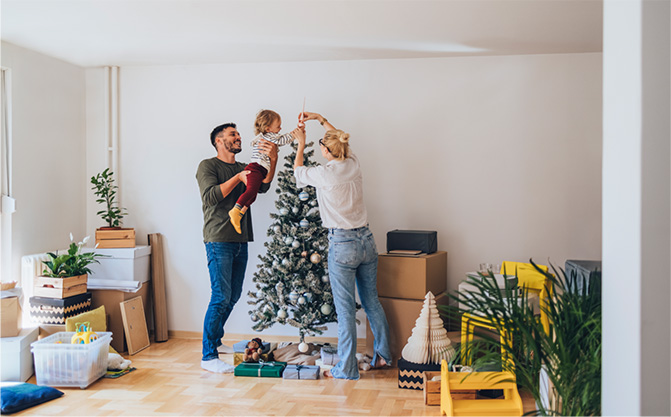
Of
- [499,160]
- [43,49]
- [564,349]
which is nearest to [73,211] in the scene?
[43,49]

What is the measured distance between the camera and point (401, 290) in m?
4.33

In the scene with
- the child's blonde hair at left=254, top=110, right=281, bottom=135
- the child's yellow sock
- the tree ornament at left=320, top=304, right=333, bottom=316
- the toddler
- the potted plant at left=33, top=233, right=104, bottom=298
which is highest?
the child's blonde hair at left=254, top=110, right=281, bottom=135

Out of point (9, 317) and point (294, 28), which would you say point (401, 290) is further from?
point (9, 317)

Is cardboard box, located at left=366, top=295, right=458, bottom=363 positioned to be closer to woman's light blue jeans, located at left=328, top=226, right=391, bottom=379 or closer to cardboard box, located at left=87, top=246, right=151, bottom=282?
woman's light blue jeans, located at left=328, top=226, right=391, bottom=379

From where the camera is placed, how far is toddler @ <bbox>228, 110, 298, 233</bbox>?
4262 millimetres

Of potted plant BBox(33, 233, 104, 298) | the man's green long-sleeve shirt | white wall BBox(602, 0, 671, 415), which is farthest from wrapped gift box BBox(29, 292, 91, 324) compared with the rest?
white wall BBox(602, 0, 671, 415)

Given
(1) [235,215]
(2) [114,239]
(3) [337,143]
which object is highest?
(3) [337,143]

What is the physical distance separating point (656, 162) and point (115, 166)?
4.85m

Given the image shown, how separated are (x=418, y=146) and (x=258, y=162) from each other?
1.47m

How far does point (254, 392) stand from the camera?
3.76 m

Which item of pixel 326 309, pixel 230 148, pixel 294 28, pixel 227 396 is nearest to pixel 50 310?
pixel 227 396

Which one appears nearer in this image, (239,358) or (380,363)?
(380,363)

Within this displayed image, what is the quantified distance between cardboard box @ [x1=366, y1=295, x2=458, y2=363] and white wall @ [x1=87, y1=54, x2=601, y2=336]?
0.74 meters

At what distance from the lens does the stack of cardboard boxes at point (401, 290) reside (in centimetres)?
427
